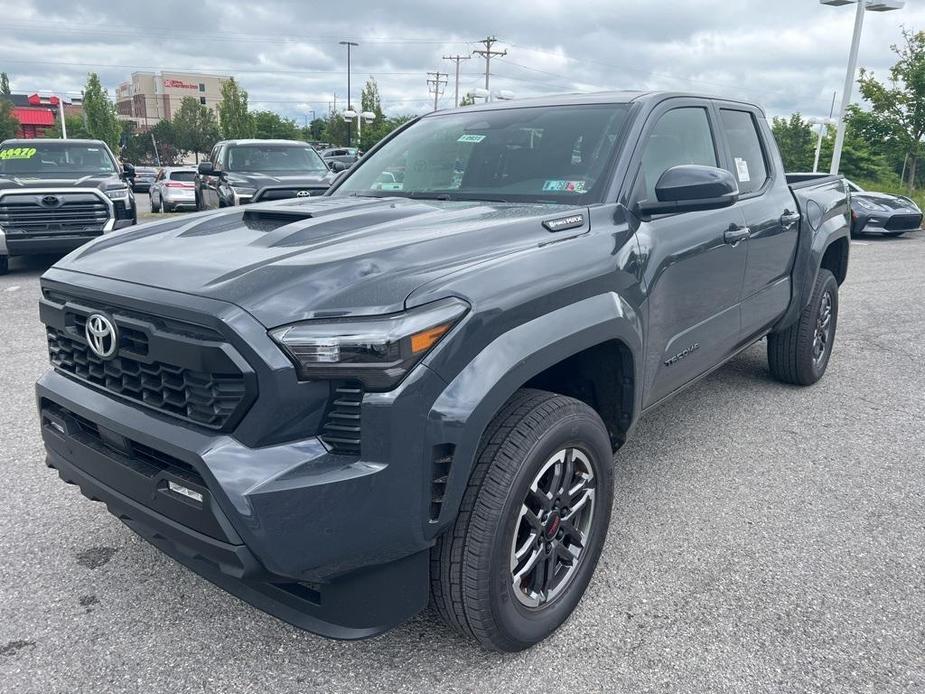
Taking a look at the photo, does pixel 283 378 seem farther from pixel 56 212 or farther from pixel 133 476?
pixel 56 212

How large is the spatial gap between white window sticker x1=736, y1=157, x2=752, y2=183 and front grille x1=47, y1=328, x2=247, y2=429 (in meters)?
3.02


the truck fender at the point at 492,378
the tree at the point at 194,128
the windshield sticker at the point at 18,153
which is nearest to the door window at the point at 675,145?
the truck fender at the point at 492,378

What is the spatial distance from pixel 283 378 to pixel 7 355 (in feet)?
16.2

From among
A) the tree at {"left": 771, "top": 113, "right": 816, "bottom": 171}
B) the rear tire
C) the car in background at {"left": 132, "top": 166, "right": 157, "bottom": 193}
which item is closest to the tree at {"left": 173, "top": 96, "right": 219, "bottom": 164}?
the car in background at {"left": 132, "top": 166, "right": 157, "bottom": 193}

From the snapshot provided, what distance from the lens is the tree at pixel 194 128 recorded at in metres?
74.5

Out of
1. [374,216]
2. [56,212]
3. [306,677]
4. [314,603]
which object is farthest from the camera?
[56,212]

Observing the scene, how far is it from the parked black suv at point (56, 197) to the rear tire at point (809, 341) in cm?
789

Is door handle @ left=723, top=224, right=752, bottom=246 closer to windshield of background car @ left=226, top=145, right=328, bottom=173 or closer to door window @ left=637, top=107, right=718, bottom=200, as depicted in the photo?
door window @ left=637, top=107, right=718, bottom=200

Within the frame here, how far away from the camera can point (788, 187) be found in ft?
14.7

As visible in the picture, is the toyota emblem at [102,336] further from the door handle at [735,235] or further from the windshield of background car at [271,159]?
the windshield of background car at [271,159]

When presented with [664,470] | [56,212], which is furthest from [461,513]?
[56,212]

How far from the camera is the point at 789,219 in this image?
14.0 feet

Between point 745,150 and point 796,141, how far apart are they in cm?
5827

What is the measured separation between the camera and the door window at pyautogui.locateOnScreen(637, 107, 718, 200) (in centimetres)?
311
